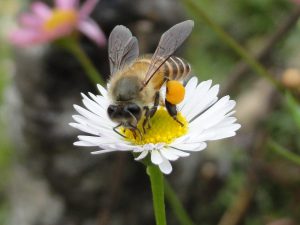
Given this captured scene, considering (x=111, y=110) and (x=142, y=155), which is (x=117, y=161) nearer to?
(x=111, y=110)

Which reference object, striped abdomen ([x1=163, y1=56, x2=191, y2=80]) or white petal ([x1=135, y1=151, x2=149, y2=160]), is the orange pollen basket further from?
white petal ([x1=135, y1=151, x2=149, y2=160])

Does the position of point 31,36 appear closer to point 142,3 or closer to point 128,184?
point 142,3

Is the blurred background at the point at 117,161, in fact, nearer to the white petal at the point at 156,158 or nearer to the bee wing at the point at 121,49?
the bee wing at the point at 121,49

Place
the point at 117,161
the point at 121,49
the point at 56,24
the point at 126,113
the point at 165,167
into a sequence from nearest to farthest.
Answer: the point at 165,167, the point at 126,113, the point at 121,49, the point at 56,24, the point at 117,161

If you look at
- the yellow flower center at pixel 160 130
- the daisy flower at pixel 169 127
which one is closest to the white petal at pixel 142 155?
the daisy flower at pixel 169 127

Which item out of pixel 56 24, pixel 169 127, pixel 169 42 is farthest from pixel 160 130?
pixel 56 24

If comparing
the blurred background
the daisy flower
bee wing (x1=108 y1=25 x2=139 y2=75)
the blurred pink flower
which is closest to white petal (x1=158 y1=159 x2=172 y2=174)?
the daisy flower
